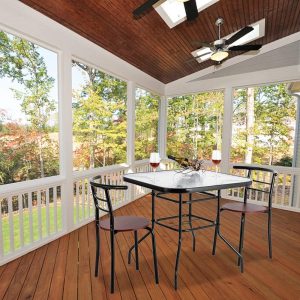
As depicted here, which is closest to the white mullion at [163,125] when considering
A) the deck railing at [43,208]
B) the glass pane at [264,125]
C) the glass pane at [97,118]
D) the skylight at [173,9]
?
the glass pane at [97,118]

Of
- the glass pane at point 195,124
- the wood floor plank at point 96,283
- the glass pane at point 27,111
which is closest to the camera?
the wood floor plank at point 96,283

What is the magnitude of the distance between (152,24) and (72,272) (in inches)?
124

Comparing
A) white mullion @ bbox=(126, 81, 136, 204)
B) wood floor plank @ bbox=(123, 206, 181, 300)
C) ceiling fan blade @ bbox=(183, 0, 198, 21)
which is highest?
ceiling fan blade @ bbox=(183, 0, 198, 21)

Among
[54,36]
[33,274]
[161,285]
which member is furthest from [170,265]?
[54,36]

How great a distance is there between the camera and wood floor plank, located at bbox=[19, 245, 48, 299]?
1909 millimetres

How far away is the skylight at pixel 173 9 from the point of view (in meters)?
2.83

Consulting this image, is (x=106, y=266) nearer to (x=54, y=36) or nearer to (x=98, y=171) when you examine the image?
(x=98, y=171)

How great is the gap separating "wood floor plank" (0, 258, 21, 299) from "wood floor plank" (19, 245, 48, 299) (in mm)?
141

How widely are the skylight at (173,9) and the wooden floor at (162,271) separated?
2.88 metres

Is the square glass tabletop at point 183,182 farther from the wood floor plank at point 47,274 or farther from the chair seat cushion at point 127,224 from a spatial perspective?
the wood floor plank at point 47,274

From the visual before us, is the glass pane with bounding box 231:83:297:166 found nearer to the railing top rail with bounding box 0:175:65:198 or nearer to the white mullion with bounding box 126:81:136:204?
the white mullion with bounding box 126:81:136:204

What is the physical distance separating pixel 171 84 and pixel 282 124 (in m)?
2.70

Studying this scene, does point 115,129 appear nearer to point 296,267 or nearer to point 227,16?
point 227,16

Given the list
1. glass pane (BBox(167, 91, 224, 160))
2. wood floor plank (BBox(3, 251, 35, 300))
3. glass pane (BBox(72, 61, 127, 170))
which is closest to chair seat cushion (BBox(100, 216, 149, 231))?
wood floor plank (BBox(3, 251, 35, 300))
